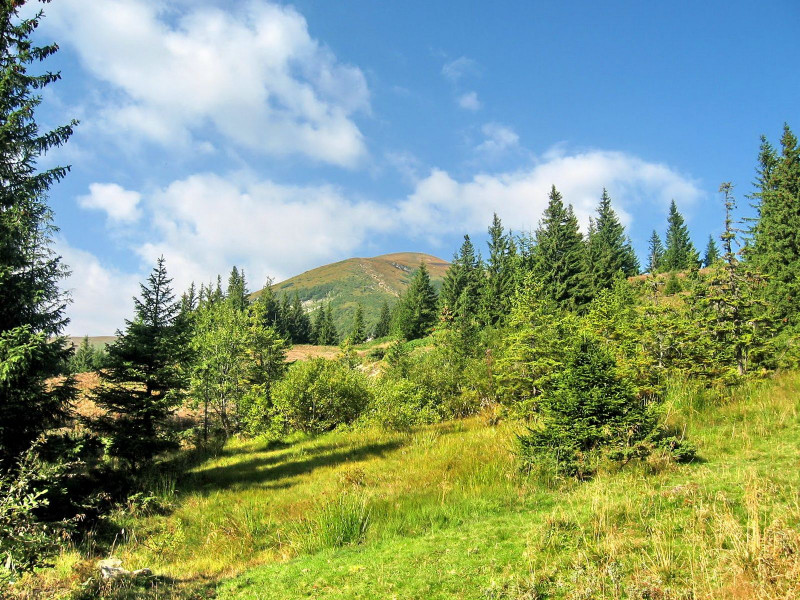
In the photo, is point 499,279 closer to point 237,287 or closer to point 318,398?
point 318,398

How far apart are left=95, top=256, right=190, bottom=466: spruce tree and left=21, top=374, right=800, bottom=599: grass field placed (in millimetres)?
1804

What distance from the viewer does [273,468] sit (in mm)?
15203

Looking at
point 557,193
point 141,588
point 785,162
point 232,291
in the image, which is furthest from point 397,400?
point 232,291

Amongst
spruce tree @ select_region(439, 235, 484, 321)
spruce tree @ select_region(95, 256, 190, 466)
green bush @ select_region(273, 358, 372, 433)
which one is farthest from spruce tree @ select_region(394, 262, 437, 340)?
spruce tree @ select_region(95, 256, 190, 466)

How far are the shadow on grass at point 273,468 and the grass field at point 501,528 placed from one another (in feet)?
2.56

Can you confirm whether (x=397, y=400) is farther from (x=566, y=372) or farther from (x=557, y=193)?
(x=557, y=193)

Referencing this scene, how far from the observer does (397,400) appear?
766 inches

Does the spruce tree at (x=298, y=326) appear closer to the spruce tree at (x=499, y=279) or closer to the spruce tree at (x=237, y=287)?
the spruce tree at (x=237, y=287)

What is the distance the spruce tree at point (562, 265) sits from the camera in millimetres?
47312

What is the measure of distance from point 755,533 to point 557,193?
2177 inches

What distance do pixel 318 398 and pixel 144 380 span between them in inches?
348

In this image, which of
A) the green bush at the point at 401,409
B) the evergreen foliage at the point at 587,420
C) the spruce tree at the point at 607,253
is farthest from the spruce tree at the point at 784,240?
the evergreen foliage at the point at 587,420

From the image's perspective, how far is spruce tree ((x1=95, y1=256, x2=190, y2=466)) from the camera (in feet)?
42.7

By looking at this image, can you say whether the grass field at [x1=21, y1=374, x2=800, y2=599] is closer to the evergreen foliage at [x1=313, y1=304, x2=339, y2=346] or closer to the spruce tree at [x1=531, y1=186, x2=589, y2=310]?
the spruce tree at [x1=531, y1=186, x2=589, y2=310]
